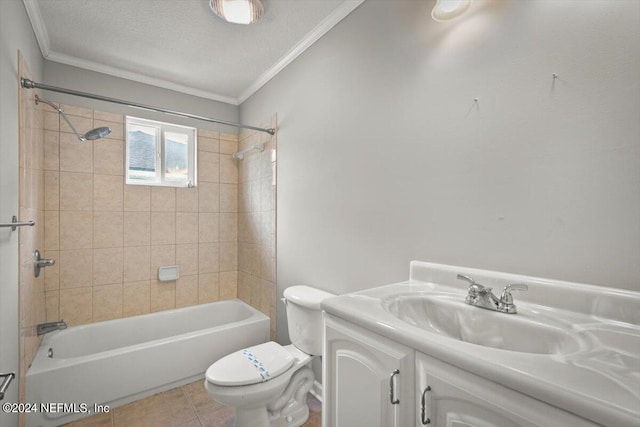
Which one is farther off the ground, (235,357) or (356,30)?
(356,30)

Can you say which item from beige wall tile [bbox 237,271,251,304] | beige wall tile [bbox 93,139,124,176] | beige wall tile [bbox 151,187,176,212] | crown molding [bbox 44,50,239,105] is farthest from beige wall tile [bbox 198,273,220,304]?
crown molding [bbox 44,50,239,105]

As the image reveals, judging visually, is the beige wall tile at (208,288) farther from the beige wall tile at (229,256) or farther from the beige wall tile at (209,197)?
the beige wall tile at (209,197)

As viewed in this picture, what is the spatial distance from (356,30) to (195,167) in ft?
6.53

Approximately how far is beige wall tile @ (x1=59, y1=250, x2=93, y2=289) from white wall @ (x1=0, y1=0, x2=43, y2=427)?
0.91m

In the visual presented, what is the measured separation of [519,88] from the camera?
1.01 meters

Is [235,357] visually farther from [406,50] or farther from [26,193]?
[406,50]

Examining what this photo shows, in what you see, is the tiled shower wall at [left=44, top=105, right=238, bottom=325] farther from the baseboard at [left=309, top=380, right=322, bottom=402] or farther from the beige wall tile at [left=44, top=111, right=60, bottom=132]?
the baseboard at [left=309, top=380, right=322, bottom=402]

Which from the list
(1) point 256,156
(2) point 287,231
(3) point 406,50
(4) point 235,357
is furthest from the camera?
(1) point 256,156

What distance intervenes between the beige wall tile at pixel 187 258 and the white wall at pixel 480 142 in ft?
4.93

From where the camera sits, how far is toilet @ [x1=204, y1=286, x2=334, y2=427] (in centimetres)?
143

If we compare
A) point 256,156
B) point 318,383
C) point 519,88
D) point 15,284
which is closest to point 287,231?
point 256,156

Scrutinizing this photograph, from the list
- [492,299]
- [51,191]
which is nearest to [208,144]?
[51,191]

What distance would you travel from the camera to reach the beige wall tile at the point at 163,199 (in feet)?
8.70

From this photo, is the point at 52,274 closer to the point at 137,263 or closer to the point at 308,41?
the point at 137,263
